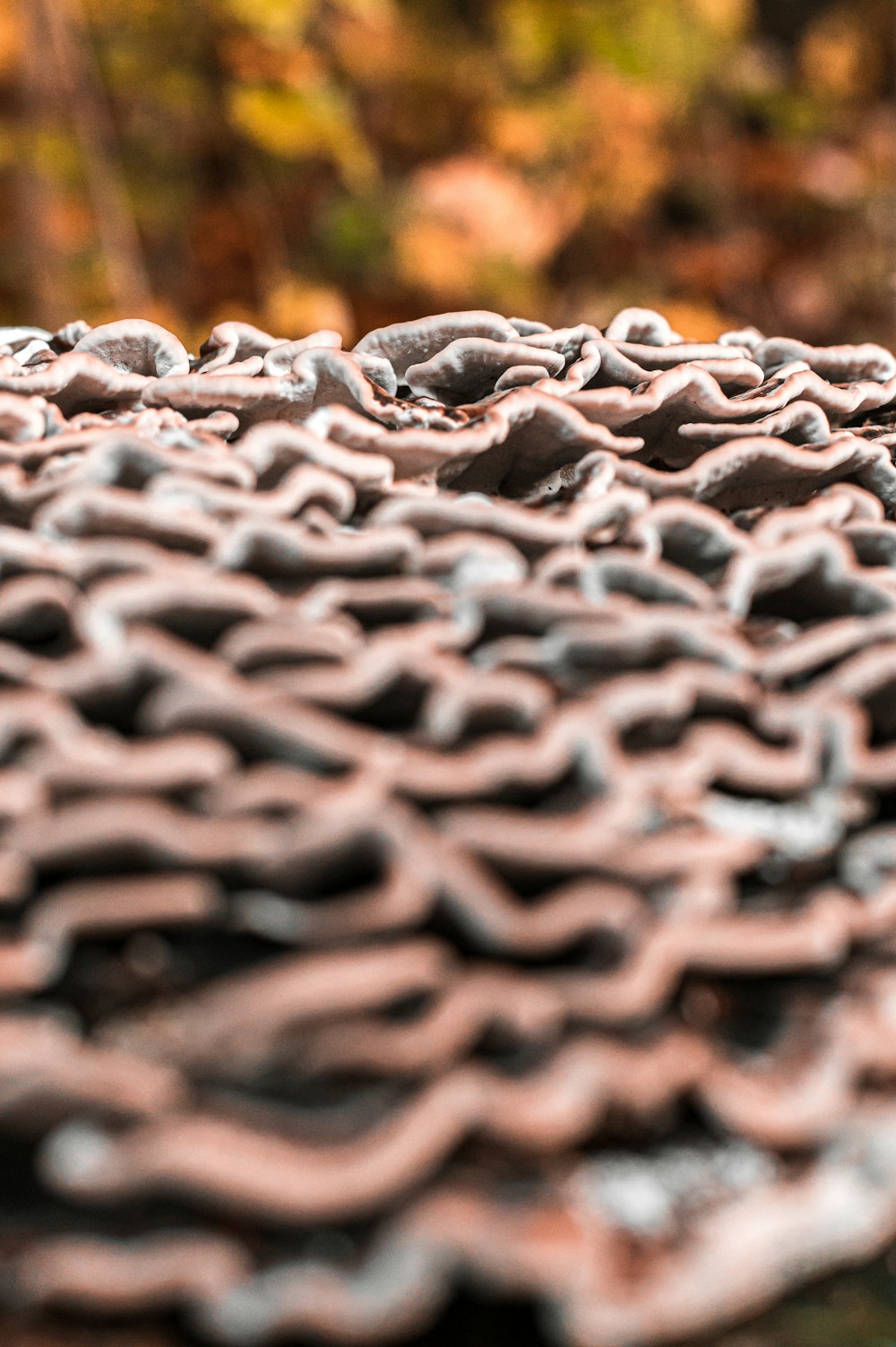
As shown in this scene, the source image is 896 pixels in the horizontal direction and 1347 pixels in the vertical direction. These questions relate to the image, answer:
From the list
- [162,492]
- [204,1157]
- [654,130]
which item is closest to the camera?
[204,1157]

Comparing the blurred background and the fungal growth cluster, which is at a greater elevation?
the blurred background

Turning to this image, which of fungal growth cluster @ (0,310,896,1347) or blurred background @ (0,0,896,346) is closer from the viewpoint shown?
fungal growth cluster @ (0,310,896,1347)

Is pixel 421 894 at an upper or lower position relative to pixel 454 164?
lower

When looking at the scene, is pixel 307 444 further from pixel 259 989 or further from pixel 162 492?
pixel 259 989

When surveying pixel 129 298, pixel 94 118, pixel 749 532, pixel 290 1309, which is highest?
pixel 94 118

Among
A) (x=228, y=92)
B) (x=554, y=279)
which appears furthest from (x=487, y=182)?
(x=228, y=92)
